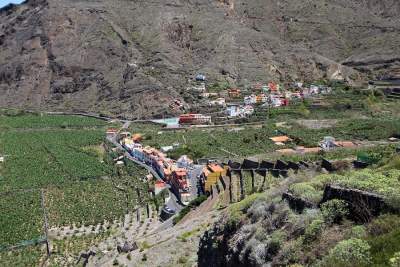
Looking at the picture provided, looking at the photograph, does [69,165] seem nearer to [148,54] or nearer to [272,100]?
[272,100]

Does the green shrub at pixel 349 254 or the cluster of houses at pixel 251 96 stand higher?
the cluster of houses at pixel 251 96

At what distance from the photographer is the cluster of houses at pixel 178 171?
1401 inches

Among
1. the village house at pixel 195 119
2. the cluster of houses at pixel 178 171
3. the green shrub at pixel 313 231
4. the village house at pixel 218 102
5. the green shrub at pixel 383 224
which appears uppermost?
the village house at pixel 218 102

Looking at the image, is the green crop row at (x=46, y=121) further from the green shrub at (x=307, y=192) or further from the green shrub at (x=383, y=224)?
the green shrub at (x=383, y=224)

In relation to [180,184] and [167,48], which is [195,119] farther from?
[180,184]

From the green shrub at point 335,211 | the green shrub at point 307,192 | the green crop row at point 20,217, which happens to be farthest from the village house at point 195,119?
the green shrub at point 335,211

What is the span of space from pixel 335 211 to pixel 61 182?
37.6m

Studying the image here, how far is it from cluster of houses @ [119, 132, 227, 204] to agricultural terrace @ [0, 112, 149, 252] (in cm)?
200

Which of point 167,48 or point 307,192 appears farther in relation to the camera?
point 167,48

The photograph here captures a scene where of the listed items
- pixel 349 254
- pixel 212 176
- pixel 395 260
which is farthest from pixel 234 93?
pixel 395 260

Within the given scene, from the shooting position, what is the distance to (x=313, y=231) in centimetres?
821

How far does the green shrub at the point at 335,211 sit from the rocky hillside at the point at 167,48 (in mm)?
69710

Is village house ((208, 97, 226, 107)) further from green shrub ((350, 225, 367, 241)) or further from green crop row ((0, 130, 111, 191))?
green shrub ((350, 225, 367, 241))

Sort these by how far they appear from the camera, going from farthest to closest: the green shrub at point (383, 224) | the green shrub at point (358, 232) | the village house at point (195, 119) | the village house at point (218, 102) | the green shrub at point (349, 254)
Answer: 1. the village house at point (218, 102)
2. the village house at point (195, 119)
3. the green shrub at point (358, 232)
4. the green shrub at point (383, 224)
5. the green shrub at point (349, 254)
